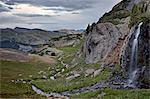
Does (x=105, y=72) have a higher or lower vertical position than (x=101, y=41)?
lower

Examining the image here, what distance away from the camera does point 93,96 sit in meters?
64.4

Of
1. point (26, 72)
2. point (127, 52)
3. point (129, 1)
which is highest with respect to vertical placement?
point (129, 1)

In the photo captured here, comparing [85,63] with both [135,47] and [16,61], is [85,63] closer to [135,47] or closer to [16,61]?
[135,47]

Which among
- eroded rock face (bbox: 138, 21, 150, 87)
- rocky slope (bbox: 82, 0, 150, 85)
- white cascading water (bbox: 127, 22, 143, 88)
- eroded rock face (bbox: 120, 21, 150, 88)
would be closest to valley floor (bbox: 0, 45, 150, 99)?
rocky slope (bbox: 82, 0, 150, 85)

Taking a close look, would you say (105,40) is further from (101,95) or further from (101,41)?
(101,95)

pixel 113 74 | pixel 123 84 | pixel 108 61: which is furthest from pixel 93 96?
pixel 108 61

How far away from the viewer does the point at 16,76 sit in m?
117

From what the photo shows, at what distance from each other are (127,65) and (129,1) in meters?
96.0

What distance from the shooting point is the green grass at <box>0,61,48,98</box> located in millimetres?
79750

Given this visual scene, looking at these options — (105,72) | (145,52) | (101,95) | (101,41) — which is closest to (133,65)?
(145,52)

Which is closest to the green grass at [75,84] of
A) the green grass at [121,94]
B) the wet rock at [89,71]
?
the wet rock at [89,71]

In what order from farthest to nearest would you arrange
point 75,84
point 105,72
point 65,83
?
point 65,83 → point 105,72 → point 75,84

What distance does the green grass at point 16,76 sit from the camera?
3140 inches

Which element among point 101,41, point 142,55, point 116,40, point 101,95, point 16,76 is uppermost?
point 116,40
